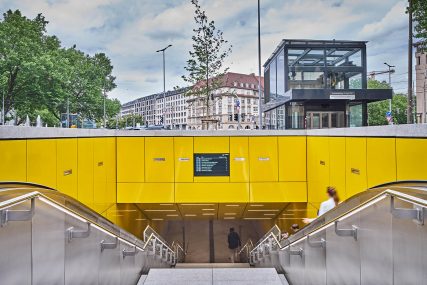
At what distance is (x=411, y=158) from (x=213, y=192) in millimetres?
10263

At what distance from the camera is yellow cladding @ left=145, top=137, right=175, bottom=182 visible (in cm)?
1688

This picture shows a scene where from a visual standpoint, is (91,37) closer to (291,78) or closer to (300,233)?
(291,78)

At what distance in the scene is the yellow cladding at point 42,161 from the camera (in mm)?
8469

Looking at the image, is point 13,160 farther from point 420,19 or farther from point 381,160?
point 420,19

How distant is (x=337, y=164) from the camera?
12.9 metres

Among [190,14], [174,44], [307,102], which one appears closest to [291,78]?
[307,102]

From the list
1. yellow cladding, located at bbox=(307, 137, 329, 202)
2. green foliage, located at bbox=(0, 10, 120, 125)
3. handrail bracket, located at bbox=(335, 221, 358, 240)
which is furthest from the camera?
green foliage, located at bbox=(0, 10, 120, 125)

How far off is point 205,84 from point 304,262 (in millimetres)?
20372

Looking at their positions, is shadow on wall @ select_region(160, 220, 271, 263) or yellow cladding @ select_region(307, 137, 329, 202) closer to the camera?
yellow cladding @ select_region(307, 137, 329, 202)

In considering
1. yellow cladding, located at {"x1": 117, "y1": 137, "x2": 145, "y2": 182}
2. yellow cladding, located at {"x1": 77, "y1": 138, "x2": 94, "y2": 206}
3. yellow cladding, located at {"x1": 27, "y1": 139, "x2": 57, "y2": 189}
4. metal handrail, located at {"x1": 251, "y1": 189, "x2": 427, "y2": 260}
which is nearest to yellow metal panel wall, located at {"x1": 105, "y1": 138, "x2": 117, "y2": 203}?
yellow cladding, located at {"x1": 117, "y1": 137, "x2": 145, "y2": 182}

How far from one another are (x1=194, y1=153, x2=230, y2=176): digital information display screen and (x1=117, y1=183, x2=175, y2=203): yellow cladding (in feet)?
4.17

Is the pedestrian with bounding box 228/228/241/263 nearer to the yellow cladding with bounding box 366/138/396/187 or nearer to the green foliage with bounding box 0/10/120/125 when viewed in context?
the yellow cladding with bounding box 366/138/396/187

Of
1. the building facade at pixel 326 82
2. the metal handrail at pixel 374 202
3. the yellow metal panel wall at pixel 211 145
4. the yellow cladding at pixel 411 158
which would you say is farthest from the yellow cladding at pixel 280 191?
the metal handrail at pixel 374 202

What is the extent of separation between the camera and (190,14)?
88.3ft
